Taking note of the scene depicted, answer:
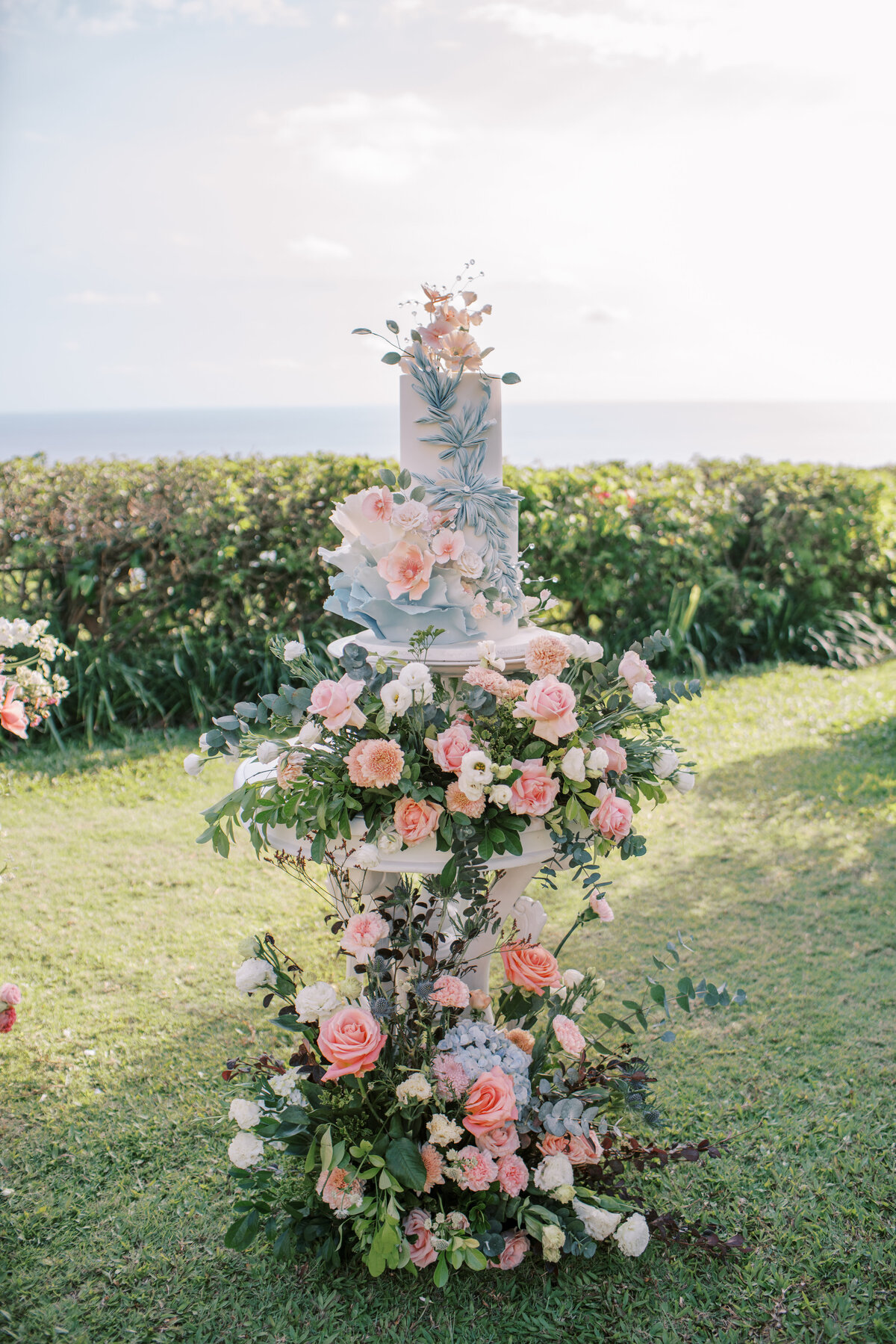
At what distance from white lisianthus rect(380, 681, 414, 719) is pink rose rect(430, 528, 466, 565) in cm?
39

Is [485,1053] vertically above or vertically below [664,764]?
below

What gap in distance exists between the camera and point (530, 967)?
85.4 inches

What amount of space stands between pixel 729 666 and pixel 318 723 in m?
5.47

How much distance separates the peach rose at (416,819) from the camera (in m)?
1.80

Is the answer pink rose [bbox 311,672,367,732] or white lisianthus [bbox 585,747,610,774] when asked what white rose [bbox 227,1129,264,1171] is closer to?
pink rose [bbox 311,672,367,732]

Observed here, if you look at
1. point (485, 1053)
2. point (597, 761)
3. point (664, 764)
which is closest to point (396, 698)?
point (597, 761)

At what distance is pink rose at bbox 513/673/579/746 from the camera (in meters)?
1.80

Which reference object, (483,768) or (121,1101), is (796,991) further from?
(121,1101)

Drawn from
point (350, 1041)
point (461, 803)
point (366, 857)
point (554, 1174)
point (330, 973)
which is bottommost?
point (330, 973)

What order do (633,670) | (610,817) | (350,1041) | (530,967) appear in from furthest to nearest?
(530,967) < (633,670) < (610,817) < (350,1041)

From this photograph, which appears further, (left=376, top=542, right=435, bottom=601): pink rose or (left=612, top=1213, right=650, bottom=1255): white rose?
(left=376, top=542, right=435, bottom=601): pink rose

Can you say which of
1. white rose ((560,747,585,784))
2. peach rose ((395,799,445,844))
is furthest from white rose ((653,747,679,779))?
peach rose ((395,799,445,844))

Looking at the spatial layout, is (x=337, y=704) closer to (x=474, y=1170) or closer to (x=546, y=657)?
(x=546, y=657)

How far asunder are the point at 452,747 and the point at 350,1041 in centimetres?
63
